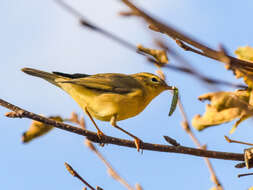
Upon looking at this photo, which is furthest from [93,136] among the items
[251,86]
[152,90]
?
[152,90]

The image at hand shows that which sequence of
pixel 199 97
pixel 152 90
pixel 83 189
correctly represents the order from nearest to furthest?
pixel 199 97 → pixel 83 189 → pixel 152 90

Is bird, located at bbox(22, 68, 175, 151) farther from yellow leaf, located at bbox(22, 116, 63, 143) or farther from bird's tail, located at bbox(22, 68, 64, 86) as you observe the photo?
yellow leaf, located at bbox(22, 116, 63, 143)

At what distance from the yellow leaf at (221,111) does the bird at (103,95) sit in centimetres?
245

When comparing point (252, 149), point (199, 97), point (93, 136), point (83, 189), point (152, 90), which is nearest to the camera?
point (199, 97)

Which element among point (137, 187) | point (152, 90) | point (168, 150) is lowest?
point (137, 187)

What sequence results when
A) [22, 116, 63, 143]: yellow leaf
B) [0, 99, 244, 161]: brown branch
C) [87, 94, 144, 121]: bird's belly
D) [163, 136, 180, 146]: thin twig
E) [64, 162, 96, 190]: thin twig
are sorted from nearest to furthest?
[0, 99, 244, 161]: brown branch → [64, 162, 96, 190]: thin twig → [163, 136, 180, 146]: thin twig → [22, 116, 63, 143]: yellow leaf → [87, 94, 144, 121]: bird's belly

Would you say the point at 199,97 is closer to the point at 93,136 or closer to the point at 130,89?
the point at 93,136

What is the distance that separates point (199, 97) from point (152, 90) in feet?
11.8

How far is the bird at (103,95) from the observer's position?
5139mm

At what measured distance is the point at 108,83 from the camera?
5531mm

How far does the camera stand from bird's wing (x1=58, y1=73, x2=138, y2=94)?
17.4ft

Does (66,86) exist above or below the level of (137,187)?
above

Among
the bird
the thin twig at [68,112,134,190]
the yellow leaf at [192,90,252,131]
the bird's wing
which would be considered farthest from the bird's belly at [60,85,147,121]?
the yellow leaf at [192,90,252,131]

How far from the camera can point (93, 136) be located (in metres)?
3.29
